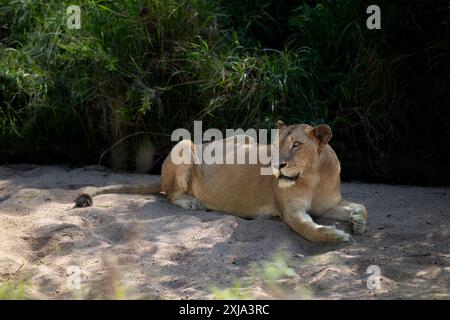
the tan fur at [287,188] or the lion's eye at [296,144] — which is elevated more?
the lion's eye at [296,144]

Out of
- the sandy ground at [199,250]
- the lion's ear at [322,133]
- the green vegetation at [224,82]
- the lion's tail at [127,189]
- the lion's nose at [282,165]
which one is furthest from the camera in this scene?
the green vegetation at [224,82]

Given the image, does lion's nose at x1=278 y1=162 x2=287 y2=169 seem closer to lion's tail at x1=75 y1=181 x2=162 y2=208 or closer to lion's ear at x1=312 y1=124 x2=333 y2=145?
lion's ear at x1=312 y1=124 x2=333 y2=145

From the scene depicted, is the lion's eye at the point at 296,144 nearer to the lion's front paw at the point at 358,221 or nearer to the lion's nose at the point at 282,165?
the lion's nose at the point at 282,165

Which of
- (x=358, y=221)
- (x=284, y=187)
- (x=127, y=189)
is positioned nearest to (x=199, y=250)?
(x=284, y=187)

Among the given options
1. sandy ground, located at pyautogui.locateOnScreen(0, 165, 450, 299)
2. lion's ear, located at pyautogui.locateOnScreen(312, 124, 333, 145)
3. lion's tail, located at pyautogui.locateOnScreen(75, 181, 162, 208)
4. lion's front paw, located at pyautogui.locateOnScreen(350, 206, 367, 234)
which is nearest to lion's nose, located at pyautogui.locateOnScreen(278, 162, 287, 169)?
lion's ear, located at pyautogui.locateOnScreen(312, 124, 333, 145)

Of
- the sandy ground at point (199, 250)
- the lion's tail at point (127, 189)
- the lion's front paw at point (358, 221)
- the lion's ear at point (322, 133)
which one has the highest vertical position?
the lion's ear at point (322, 133)

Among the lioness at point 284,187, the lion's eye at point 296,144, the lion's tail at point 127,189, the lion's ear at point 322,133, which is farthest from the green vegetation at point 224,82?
the lion's eye at point 296,144

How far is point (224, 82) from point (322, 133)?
2.17 metres

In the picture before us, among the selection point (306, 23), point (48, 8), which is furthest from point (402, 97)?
point (48, 8)

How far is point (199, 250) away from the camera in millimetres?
5523

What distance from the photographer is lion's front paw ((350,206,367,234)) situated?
5.94 meters

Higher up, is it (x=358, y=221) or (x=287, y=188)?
(x=287, y=188)

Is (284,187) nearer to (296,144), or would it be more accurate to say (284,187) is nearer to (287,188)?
(287,188)

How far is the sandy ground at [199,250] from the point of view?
15.6ft
